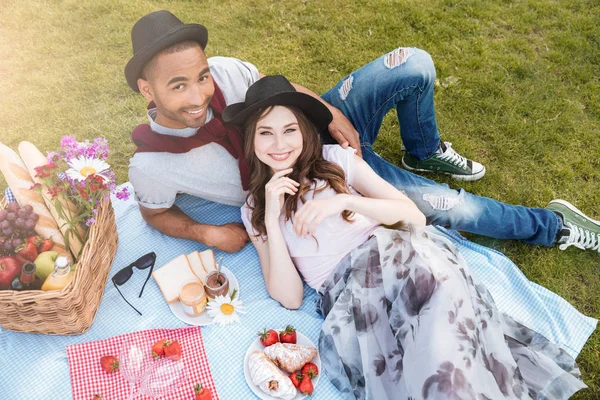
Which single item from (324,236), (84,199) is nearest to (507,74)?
(324,236)

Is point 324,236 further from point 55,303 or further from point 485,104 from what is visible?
point 485,104

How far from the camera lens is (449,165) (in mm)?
4699

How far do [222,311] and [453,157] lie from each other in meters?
2.52

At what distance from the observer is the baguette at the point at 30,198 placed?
3.04m

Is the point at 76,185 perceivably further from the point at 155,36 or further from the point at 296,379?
the point at 296,379

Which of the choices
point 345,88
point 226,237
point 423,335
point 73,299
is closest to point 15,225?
point 73,299

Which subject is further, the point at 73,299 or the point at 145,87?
the point at 145,87

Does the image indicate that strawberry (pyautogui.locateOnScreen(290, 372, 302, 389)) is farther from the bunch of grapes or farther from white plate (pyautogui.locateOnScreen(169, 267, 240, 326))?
the bunch of grapes

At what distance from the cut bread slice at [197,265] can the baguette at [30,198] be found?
2.74ft

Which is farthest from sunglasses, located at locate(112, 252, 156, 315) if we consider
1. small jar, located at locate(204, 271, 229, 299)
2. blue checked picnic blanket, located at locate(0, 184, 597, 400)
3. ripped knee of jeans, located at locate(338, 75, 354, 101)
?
ripped knee of jeans, located at locate(338, 75, 354, 101)

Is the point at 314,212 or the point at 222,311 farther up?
the point at 314,212

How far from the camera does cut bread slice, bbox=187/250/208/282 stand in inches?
142

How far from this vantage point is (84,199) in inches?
119

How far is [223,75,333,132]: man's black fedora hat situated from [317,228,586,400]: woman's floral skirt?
0.88m
